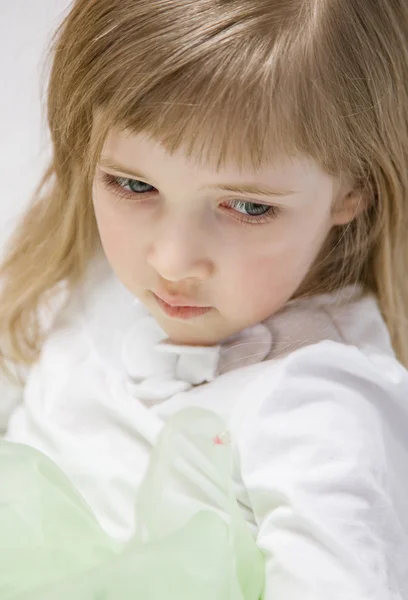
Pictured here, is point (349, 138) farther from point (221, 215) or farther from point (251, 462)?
point (251, 462)

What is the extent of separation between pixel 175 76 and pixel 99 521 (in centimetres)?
40

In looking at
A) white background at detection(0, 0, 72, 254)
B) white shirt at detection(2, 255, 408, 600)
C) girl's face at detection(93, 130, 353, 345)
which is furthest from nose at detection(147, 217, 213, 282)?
white background at detection(0, 0, 72, 254)

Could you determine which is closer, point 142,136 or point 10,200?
point 142,136

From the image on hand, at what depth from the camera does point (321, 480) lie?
0.84 meters

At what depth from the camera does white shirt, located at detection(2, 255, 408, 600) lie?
829mm

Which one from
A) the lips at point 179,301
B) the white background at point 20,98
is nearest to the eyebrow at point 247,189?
the lips at point 179,301

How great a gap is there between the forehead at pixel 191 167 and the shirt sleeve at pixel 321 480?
16 cm

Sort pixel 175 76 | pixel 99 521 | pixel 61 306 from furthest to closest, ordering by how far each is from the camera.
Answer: pixel 61 306 → pixel 99 521 → pixel 175 76

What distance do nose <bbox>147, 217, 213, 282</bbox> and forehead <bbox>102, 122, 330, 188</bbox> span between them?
0.04m

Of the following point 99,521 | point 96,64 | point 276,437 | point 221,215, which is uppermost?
point 96,64

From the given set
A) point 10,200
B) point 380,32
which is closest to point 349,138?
point 380,32

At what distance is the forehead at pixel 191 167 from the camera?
83 centimetres

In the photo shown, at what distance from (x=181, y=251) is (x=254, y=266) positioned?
0.07 m

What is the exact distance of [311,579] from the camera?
81 cm
